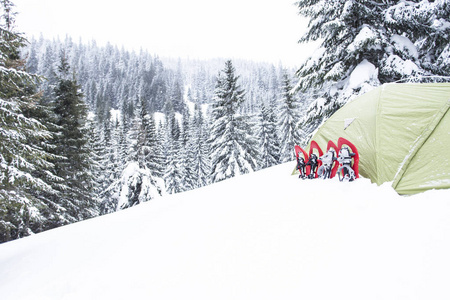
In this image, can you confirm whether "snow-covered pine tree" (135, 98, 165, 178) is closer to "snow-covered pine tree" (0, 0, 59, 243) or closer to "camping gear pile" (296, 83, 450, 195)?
"snow-covered pine tree" (0, 0, 59, 243)

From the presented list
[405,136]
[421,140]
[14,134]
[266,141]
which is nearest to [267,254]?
[421,140]

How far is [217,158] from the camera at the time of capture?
19.6 metres

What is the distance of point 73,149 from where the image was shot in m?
14.2

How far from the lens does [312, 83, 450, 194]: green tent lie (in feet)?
11.2

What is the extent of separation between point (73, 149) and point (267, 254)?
15294mm

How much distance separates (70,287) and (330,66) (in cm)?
1034

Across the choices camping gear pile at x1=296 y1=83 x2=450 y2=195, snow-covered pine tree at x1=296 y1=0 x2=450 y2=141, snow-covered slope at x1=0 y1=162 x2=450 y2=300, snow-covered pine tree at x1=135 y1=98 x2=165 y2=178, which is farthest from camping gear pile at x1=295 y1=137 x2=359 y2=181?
snow-covered pine tree at x1=135 y1=98 x2=165 y2=178

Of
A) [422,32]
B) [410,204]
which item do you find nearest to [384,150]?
[410,204]

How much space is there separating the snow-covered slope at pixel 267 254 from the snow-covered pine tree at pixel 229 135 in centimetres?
1433

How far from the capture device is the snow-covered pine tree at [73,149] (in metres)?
13.6

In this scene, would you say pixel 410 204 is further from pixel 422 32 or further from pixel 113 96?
pixel 113 96

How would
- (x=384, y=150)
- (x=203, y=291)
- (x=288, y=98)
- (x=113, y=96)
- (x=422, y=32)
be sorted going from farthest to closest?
(x=113, y=96) < (x=288, y=98) < (x=422, y=32) < (x=384, y=150) < (x=203, y=291)

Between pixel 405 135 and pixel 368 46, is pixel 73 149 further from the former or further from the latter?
pixel 405 135

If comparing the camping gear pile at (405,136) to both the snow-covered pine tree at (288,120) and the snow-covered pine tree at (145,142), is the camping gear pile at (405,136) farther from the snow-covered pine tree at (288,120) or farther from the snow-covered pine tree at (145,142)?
the snow-covered pine tree at (288,120)
